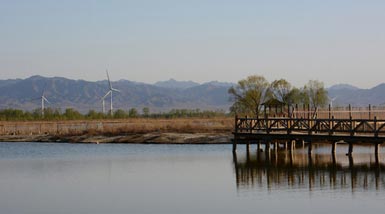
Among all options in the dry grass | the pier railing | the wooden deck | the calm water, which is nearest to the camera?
the calm water

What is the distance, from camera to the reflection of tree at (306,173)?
114 ft

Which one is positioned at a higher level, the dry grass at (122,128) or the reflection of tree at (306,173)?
the dry grass at (122,128)

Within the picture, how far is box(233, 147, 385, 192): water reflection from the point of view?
34.7m

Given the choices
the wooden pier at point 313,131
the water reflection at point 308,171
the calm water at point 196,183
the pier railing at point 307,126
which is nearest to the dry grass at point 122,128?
the pier railing at point 307,126

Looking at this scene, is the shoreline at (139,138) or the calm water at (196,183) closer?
the calm water at (196,183)

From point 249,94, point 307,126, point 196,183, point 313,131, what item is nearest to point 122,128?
point 249,94

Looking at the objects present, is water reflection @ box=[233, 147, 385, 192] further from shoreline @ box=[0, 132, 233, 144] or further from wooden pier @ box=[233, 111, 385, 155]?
shoreline @ box=[0, 132, 233, 144]

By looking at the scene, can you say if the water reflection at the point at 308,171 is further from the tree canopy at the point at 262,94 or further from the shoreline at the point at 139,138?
the tree canopy at the point at 262,94

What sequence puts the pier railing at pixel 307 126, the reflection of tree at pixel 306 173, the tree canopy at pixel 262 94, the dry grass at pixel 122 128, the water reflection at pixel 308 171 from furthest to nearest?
the tree canopy at pixel 262 94 < the dry grass at pixel 122 128 < the pier railing at pixel 307 126 < the reflection of tree at pixel 306 173 < the water reflection at pixel 308 171

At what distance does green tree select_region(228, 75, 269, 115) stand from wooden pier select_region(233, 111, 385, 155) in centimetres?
3659

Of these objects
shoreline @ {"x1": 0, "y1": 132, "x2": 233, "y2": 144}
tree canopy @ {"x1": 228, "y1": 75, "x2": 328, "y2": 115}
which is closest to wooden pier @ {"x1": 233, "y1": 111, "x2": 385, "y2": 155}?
shoreline @ {"x1": 0, "y1": 132, "x2": 233, "y2": 144}

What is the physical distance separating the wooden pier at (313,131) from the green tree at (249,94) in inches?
1440

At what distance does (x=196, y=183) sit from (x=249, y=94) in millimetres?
59472

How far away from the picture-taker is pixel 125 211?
28750mm
